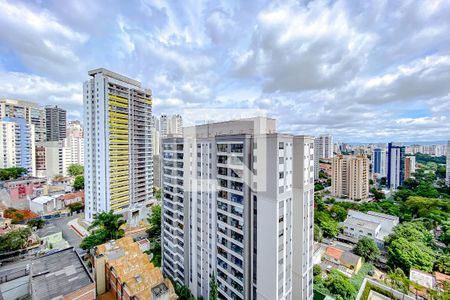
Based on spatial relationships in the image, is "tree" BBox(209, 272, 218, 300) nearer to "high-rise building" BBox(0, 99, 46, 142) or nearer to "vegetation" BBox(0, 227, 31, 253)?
"vegetation" BBox(0, 227, 31, 253)

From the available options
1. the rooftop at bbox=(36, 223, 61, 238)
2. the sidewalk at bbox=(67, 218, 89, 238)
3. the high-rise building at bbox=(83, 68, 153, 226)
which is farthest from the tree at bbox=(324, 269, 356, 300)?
the rooftop at bbox=(36, 223, 61, 238)

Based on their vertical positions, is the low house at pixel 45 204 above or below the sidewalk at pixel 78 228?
above

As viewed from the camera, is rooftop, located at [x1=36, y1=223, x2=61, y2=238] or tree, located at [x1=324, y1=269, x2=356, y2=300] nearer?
tree, located at [x1=324, y1=269, x2=356, y2=300]

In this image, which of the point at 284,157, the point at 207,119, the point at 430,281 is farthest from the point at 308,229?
the point at 430,281

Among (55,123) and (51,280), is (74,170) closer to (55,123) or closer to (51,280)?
(55,123)

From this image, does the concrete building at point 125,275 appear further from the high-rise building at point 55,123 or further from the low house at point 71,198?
the high-rise building at point 55,123

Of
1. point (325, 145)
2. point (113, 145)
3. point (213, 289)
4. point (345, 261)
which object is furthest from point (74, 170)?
point (325, 145)

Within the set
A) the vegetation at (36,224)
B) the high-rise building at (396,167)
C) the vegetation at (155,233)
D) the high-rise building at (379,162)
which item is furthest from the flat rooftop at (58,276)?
the high-rise building at (379,162)
